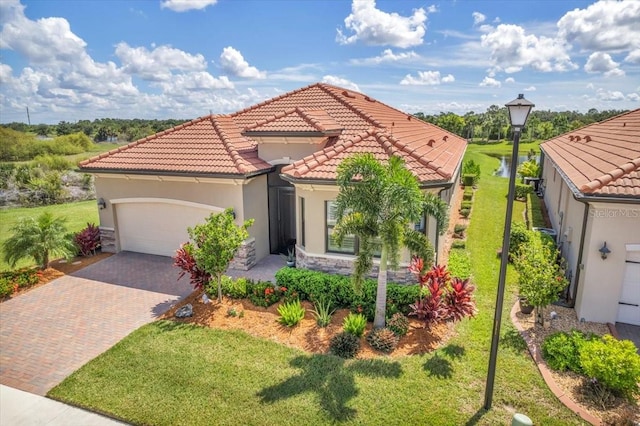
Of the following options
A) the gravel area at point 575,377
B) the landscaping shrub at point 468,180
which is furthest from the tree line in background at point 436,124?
the gravel area at point 575,377

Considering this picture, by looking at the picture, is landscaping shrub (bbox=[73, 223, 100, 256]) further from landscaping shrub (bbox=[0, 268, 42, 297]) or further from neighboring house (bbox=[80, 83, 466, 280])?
landscaping shrub (bbox=[0, 268, 42, 297])

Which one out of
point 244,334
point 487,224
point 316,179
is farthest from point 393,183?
point 487,224

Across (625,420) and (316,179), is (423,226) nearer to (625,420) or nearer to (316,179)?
(316,179)

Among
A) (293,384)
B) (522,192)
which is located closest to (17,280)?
(293,384)

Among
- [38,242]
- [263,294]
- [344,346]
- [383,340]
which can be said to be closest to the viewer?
[344,346]

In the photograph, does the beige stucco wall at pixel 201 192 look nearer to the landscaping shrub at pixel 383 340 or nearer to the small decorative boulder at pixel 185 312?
the small decorative boulder at pixel 185 312

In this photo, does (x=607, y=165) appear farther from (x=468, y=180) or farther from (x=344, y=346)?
(x=468, y=180)
